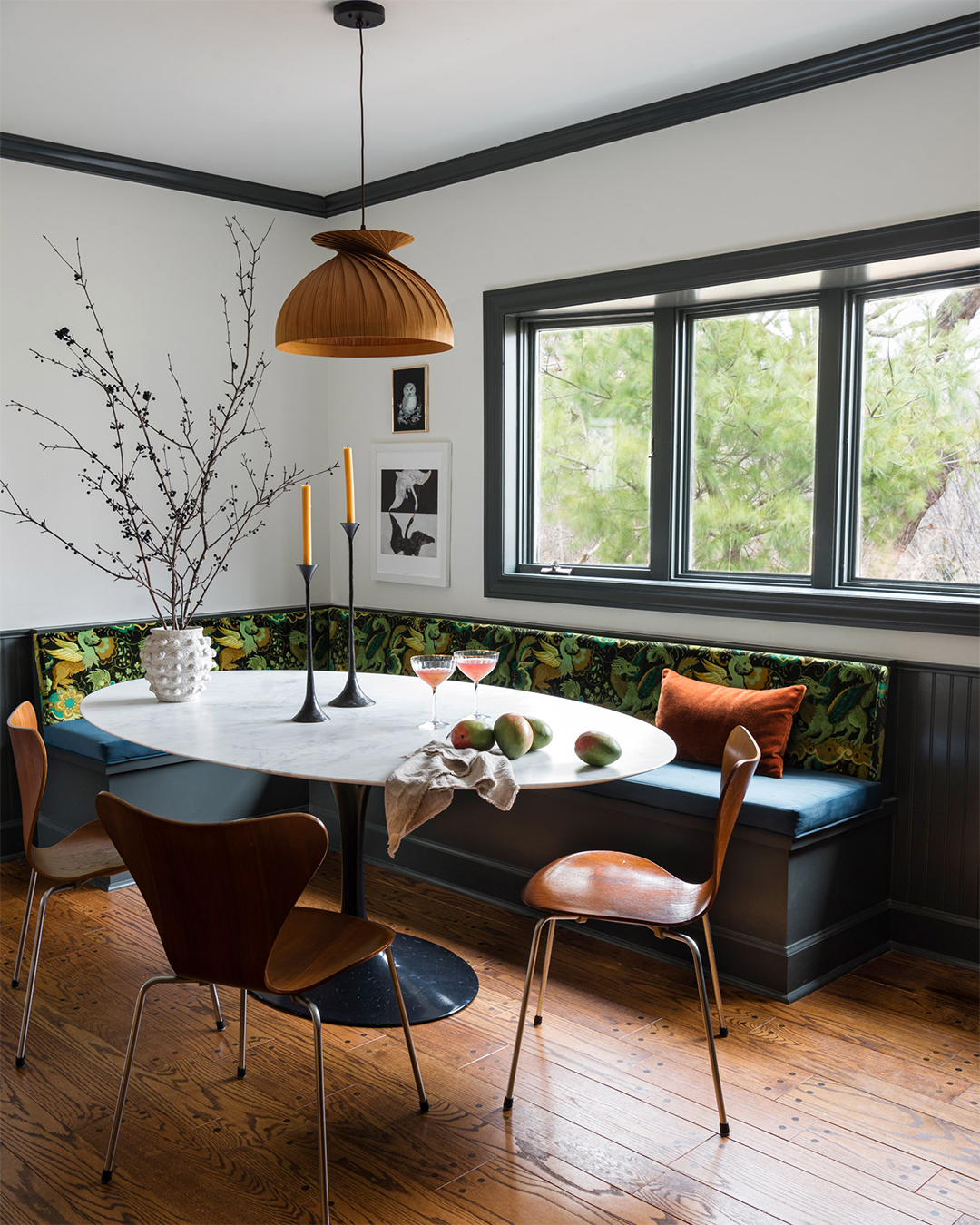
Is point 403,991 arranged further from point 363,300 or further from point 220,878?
point 363,300

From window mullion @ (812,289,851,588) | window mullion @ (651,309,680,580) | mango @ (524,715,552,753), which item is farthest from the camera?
window mullion @ (651,309,680,580)

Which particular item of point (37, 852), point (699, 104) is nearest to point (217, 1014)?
point (37, 852)

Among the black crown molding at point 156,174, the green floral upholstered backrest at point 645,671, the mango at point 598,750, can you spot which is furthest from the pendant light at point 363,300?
the black crown molding at point 156,174

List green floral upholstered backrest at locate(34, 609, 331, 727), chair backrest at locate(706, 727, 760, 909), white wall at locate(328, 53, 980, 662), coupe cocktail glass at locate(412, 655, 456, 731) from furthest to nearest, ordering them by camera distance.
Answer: green floral upholstered backrest at locate(34, 609, 331, 727) → white wall at locate(328, 53, 980, 662) → coupe cocktail glass at locate(412, 655, 456, 731) → chair backrest at locate(706, 727, 760, 909)

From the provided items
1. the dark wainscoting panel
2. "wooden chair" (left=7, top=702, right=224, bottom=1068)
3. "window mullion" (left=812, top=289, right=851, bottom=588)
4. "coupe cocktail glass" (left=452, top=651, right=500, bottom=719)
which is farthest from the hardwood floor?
"window mullion" (left=812, top=289, right=851, bottom=588)

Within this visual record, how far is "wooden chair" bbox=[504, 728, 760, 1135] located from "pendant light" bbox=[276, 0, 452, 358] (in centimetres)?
124

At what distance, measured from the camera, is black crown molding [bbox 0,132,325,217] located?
156 inches

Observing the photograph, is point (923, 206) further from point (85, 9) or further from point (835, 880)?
point (85, 9)

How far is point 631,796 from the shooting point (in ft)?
10.3

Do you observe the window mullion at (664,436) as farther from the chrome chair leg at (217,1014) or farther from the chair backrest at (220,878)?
the chair backrest at (220,878)

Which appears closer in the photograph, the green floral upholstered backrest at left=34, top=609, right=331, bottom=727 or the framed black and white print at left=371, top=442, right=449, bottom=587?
the green floral upholstered backrest at left=34, top=609, right=331, bottom=727

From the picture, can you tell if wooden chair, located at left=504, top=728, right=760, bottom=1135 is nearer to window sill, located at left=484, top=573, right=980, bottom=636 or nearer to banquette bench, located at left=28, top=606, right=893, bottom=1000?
banquette bench, located at left=28, top=606, right=893, bottom=1000

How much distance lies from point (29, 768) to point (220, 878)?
0.92 m

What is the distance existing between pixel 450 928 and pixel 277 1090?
40.2 inches
